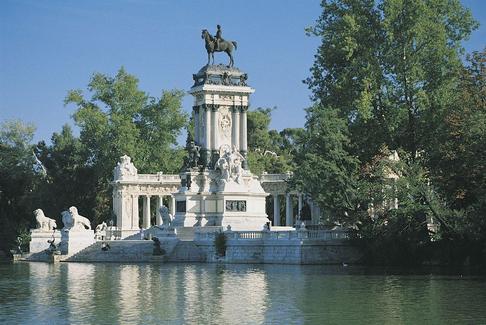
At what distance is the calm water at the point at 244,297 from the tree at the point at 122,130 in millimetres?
38556

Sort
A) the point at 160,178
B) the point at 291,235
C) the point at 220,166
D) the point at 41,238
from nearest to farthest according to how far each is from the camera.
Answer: the point at 291,235 → the point at 220,166 → the point at 41,238 → the point at 160,178

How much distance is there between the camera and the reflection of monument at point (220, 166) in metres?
62.1

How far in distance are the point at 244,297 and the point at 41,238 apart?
34.2 m

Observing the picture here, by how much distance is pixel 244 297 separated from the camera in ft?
103

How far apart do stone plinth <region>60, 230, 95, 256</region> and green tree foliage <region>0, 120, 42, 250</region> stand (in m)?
18.5

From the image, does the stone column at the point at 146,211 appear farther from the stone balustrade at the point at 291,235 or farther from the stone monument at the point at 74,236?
the stone balustrade at the point at 291,235

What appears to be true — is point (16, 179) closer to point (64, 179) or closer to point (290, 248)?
point (64, 179)

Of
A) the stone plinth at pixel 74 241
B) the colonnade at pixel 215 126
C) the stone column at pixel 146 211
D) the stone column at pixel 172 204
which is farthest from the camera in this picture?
the stone column at pixel 172 204

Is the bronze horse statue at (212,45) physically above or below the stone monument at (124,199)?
above

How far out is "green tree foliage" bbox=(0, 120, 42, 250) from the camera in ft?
262

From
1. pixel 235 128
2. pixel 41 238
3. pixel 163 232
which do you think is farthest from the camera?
pixel 235 128

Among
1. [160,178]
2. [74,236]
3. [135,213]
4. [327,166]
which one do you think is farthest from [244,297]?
[160,178]

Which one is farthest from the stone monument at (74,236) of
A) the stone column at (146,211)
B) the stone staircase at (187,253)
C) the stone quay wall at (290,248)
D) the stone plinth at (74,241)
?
the stone column at (146,211)

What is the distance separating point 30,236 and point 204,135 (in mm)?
12359
